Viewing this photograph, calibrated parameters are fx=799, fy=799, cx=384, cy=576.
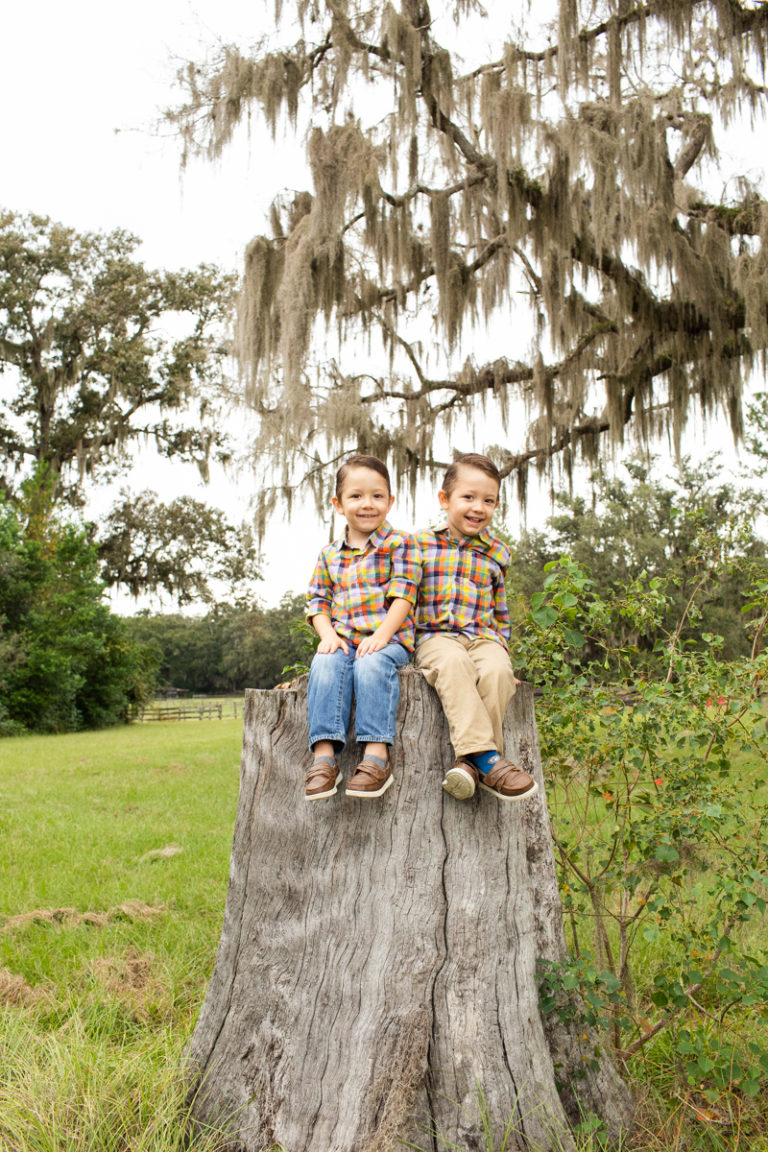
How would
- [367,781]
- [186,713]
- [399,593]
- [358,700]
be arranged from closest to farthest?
[367,781]
[358,700]
[399,593]
[186,713]

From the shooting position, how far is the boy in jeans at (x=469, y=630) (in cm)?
204

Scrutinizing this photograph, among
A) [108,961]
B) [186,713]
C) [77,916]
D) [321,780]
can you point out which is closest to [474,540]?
[321,780]

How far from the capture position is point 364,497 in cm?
252

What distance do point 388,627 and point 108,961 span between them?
2.16m

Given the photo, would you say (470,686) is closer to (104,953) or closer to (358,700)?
(358,700)

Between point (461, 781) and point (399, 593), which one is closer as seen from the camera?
point (461, 781)

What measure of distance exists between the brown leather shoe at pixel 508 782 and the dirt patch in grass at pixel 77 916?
9.15 ft

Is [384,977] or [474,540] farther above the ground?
[474,540]

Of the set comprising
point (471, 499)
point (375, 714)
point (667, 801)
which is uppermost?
point (471, 499)

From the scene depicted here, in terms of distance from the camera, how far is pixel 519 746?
7.71 ft

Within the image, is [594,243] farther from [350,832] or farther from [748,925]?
[350,832]

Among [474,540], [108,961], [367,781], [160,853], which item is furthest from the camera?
[160,853]

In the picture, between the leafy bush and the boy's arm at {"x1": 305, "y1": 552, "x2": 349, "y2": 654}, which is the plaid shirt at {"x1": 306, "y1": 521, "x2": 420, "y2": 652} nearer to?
the boy's arm at {"x1": 305, "y1": 552, "x2": 349, "y2": 654}

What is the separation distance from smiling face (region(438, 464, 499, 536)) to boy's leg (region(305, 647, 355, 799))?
2.16 ft
